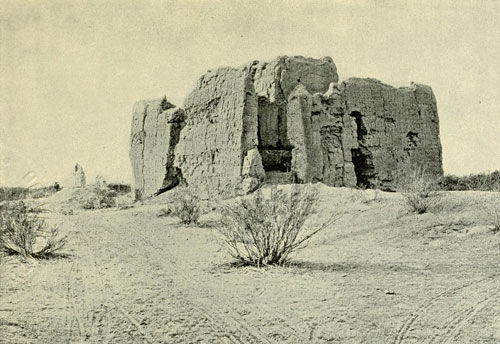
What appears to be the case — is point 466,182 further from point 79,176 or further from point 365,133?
point 79,176

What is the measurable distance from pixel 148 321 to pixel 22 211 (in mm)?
5585

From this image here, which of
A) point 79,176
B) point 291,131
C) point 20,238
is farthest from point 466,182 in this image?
point 79,176

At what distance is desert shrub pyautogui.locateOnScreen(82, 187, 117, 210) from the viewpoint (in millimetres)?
21000

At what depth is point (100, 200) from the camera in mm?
21281

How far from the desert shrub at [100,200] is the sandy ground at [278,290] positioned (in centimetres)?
1071

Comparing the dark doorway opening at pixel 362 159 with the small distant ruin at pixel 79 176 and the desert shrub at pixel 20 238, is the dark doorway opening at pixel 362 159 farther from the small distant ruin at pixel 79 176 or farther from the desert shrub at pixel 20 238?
the small distant ruin at pixel 79 176

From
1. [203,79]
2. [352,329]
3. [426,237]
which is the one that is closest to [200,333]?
[352,329]

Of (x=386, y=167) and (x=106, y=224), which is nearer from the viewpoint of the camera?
(x=106, y=224)

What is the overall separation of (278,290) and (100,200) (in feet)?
54.5

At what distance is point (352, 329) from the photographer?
486 centimetres

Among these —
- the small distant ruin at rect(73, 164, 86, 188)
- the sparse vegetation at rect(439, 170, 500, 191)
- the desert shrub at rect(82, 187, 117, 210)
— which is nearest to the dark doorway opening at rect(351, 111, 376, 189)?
the sparse vegetation at rect(439, 170, 500, 191)

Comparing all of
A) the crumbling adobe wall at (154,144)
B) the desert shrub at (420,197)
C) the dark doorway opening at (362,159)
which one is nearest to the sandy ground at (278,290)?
the desert shrub at (420,197)

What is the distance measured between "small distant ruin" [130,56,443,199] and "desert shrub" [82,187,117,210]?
3.44 meters

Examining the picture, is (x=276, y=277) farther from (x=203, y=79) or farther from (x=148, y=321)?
(x=203, y=79)
